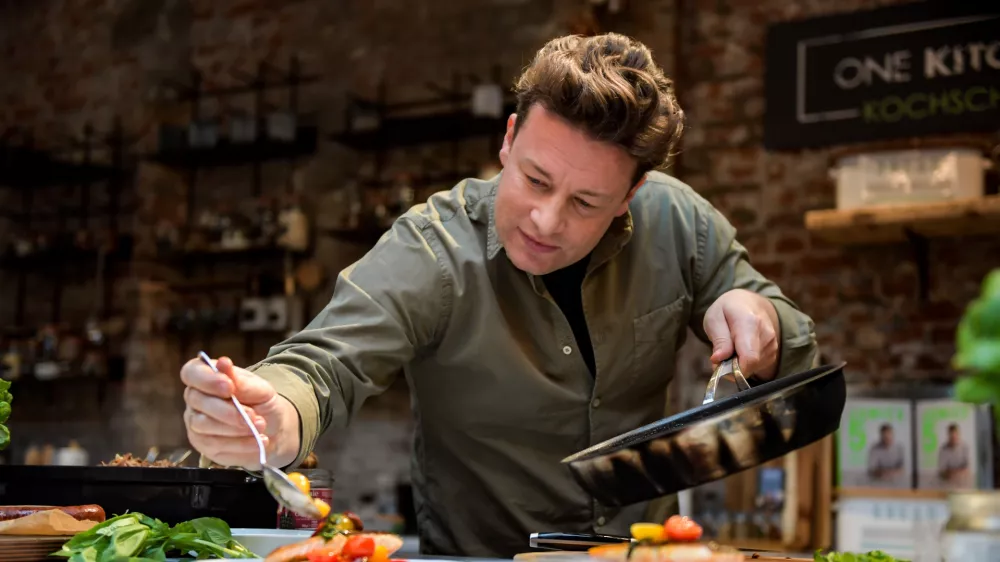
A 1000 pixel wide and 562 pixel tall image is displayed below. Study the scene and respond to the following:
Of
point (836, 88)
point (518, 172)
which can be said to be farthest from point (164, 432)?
point (518, 172)

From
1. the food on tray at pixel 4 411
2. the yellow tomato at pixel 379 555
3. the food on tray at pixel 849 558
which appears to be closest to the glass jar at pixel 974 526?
the food on tray at pixel 849 558

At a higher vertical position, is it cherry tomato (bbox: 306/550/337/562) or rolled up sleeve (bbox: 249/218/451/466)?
rolled up sleeve (bbox: 249/218/451/466)

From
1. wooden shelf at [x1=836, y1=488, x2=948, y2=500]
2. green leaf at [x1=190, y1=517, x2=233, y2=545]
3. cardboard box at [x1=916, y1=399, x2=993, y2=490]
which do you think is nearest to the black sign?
cardboard box at [x1=916, y1=399, x2=993, y2=490]

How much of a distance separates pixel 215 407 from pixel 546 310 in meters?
0.77

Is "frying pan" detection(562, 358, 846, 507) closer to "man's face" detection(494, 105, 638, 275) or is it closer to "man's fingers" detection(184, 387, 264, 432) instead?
"man's fingers" detection(184, 387, 264, 432)

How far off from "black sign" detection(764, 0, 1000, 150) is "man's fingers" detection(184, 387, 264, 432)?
12.4ft

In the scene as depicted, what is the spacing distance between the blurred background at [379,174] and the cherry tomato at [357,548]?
3168 millimetres

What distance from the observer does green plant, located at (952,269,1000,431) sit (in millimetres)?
649

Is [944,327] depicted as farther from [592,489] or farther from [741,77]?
[592,489]

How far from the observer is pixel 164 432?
578cm

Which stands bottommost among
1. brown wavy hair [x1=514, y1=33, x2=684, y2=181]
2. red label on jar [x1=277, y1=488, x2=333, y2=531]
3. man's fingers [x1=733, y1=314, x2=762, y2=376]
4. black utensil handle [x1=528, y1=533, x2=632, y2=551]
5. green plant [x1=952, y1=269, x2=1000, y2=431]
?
red label on jar [x1=277, y1=488, x2=333, y2=531]

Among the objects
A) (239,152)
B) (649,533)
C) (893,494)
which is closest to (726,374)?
(649,533)

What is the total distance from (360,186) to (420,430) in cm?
369

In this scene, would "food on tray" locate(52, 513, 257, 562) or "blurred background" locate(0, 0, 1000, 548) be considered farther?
"blurred background" locate(0, 0, 1000, 548)
